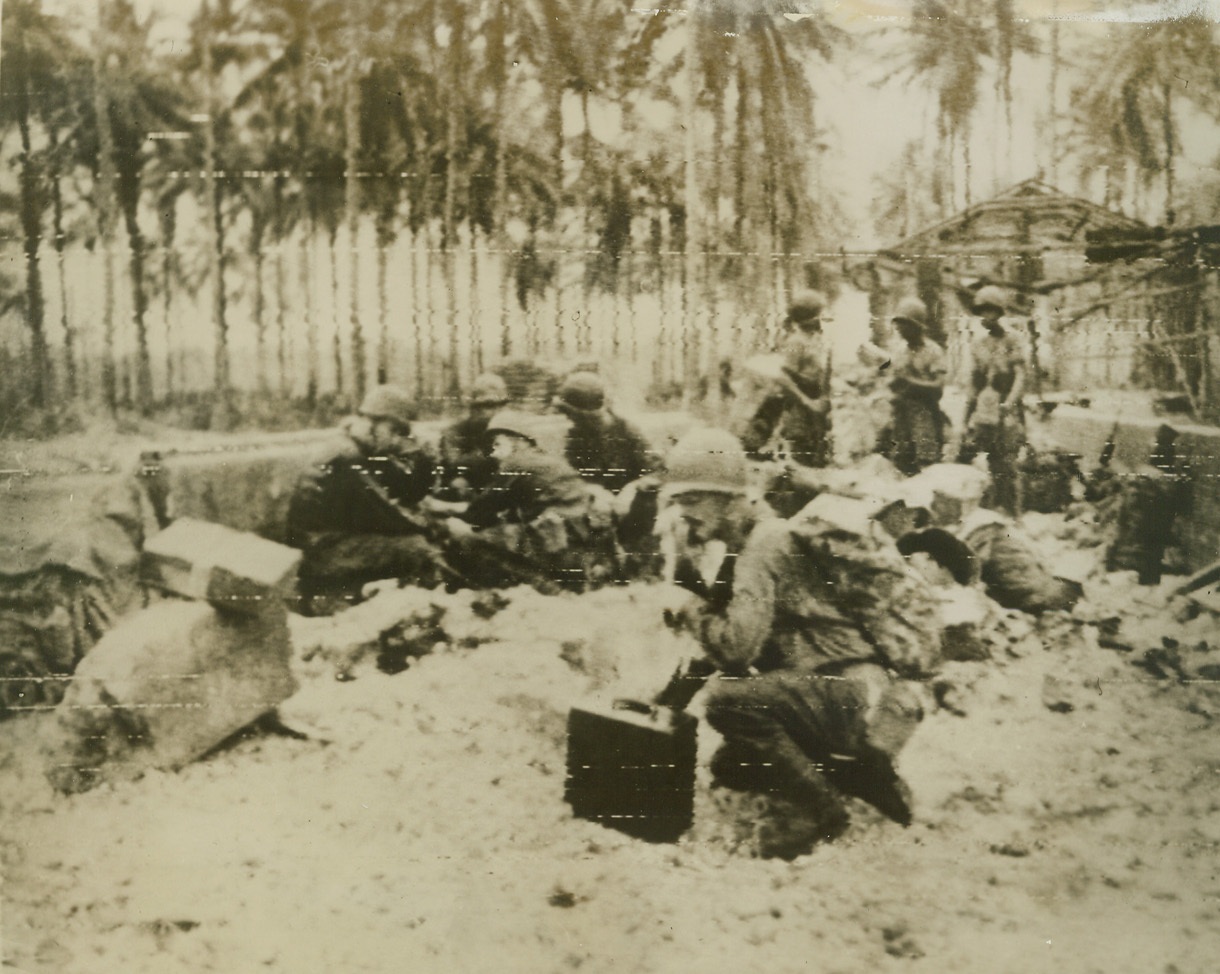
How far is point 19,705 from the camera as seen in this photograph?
2.64m

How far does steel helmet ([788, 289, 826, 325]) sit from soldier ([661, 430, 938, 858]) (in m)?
0.41

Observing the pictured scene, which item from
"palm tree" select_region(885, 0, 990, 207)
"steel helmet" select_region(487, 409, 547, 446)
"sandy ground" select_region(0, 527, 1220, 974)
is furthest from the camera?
"palm tree" select_region(885, 0, 990, 207)

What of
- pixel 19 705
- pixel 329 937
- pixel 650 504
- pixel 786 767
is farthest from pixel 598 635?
pixel 19 705

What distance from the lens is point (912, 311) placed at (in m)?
2.79

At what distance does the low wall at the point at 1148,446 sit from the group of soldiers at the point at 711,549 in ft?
2.07

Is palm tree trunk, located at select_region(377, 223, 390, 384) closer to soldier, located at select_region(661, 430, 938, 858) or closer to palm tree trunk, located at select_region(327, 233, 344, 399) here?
palm tree trunk, located at select_region(327, 233, 344, 399)

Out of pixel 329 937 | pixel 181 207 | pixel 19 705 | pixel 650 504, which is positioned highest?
pixel 181 207

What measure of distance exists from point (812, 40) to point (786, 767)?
2.09 m

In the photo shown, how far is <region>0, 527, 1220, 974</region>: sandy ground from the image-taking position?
101 inches

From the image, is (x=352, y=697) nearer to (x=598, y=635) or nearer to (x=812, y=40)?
(x=598, y=635)

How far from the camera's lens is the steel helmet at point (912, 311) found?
2.79 meters

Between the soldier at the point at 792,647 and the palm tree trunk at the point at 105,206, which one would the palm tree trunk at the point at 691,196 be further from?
the palm tree trunk at the point at 105,206

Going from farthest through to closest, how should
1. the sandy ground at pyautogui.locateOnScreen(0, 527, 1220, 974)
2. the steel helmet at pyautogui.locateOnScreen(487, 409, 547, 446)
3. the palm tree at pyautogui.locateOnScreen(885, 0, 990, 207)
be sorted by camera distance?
the palm tree at pyautogui.locateOnScreen(885, 0, 990, 207) < the steel helmet at pyautogui.locateOnScreen(487, 409, 547, 446) < the sandy ground at pyautogui.locateOnScreen(0, 527, 1220, 974)

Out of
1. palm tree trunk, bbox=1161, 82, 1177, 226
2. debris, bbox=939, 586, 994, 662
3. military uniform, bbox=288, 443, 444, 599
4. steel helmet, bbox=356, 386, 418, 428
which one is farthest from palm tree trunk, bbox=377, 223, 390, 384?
palm tree trunk, bbox=1161, 82, 1177, 226
